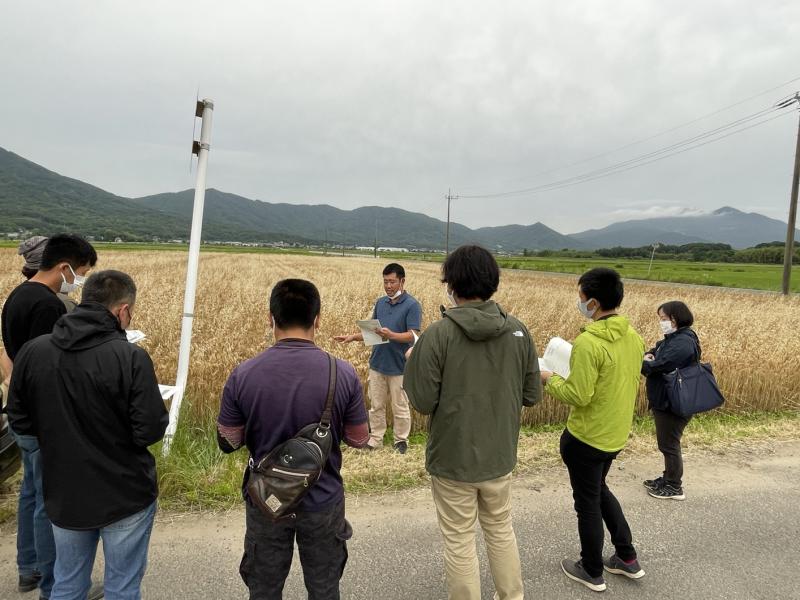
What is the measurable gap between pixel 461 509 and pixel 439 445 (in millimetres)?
375

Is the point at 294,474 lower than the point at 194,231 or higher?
lower

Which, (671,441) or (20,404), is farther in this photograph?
(671,441)

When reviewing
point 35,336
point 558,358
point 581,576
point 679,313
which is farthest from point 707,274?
point 35,336

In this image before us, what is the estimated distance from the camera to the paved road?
9.30 ft

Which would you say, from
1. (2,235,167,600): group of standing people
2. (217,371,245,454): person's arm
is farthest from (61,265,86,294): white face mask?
(217,371,245,454): person's arm

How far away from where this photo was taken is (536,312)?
42.4 feet

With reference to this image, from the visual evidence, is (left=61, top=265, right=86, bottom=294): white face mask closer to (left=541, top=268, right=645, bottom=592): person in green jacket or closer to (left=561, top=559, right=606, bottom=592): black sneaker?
(left=541, top=268, right=645, bottom=592): person in green jacket

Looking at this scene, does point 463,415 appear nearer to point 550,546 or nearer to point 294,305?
point 294,305

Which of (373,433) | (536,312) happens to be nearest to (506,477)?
(373,433)

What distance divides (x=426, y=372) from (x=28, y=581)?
2909 mm

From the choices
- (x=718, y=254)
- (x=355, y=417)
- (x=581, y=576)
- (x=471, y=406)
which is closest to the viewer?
(x=355, y=417)

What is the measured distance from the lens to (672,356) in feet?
12.4

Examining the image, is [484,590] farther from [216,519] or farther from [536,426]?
[536,426]

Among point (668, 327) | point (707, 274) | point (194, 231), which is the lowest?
point (668, 327)
